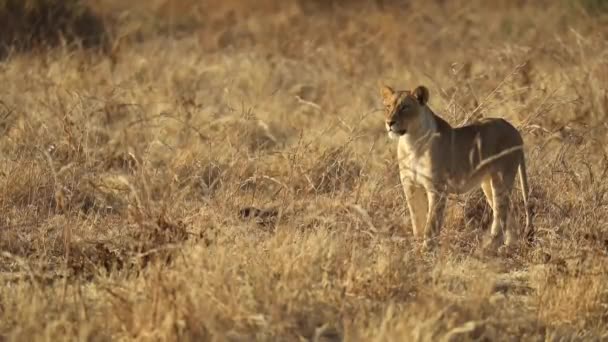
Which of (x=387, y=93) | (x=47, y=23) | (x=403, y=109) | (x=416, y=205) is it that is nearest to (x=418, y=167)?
(x=416, y=205)

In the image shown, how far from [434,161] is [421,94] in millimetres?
413

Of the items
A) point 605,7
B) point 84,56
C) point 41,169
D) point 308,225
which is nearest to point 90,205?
point 41,169

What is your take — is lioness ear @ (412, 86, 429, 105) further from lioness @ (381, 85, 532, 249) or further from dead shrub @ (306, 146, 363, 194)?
dead shrub @ (306, 146, 363, 194)

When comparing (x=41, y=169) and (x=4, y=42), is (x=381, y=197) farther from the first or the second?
(x=4, y=42)

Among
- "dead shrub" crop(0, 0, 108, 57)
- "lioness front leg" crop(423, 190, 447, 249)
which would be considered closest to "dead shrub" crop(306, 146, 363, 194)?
"lioness front leg" crop(423, 190, 447, 249)

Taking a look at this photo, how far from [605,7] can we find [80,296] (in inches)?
483

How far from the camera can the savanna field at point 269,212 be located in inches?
187

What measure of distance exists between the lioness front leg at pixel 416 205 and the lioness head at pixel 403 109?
0.36 m

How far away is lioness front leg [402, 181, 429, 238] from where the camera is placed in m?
6.71

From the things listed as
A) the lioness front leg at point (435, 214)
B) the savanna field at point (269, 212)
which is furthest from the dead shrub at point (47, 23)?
the lioness front leg at point (435, 214)

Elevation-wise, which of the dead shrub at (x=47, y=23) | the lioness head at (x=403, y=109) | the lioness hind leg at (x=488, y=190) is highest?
the lioness head at (x=403, y=109)

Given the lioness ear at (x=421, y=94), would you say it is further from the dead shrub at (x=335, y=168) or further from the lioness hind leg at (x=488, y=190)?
the lioness hind leg at (x=488, y=190)

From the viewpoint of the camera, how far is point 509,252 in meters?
6.45

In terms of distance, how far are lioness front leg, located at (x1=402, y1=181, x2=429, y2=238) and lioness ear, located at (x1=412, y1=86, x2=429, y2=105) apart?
504 millimetres
